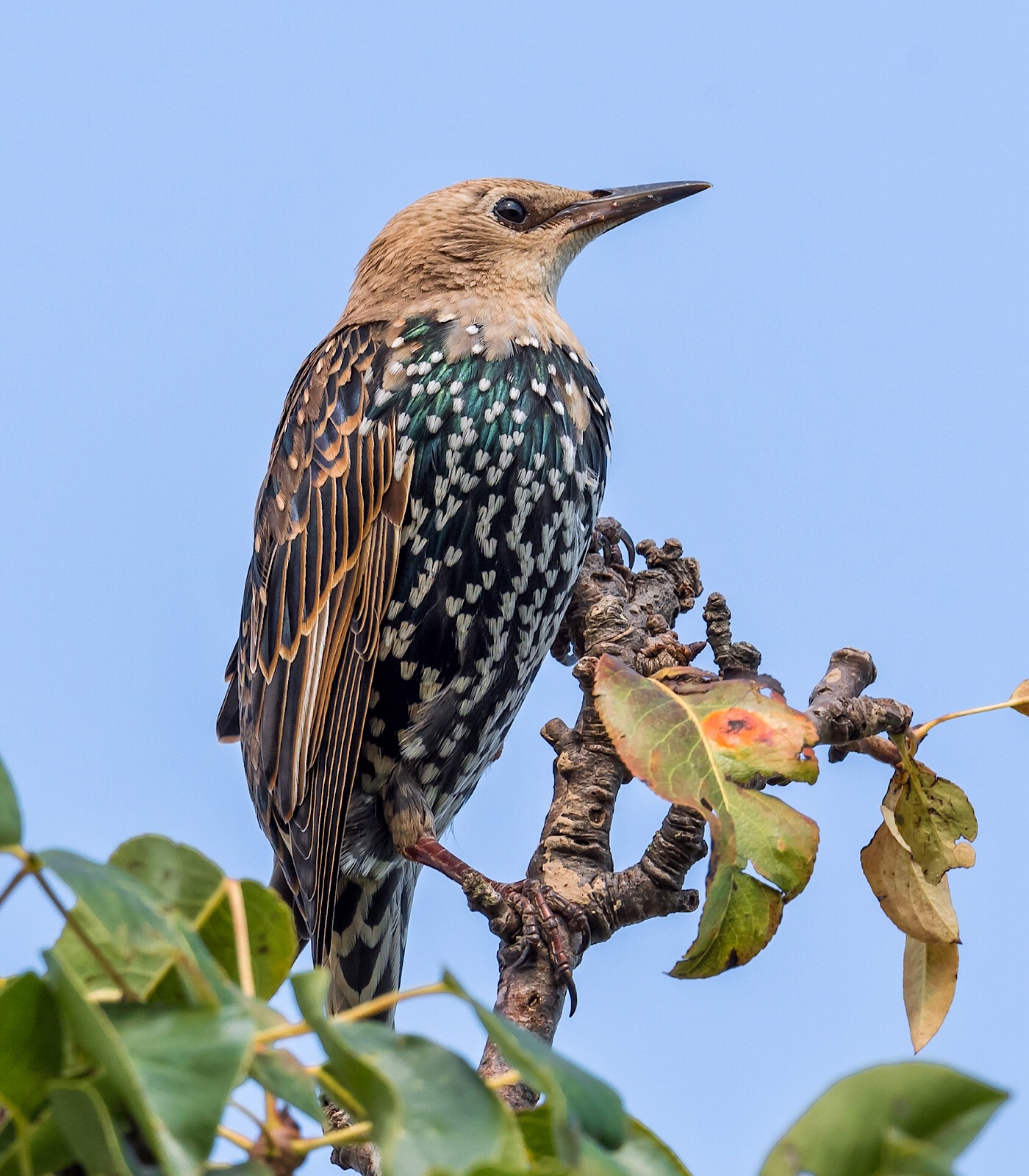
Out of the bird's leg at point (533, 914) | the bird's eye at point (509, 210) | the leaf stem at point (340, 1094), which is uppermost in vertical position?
the bird's eye at point (509, 210)

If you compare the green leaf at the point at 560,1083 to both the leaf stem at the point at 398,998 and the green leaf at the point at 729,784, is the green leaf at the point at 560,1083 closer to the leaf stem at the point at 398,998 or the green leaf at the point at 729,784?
the leaf stem at the point at 398,998

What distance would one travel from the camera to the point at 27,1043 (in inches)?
43.4

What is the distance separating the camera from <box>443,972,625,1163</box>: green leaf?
3.41 ft

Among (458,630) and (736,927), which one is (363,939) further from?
(736,927)

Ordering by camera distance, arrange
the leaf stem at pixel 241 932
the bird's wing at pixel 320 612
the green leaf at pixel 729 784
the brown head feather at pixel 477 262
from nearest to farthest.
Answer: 1. the leaf stem at pixel 241 932
2. the green leaf at pixel 729 784
3. the bird's wing at pixel 320 612
4. the brown head feather at pixel 477 262

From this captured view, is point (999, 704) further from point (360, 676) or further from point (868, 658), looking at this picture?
point (360, 676)

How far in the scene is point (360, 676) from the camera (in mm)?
3531

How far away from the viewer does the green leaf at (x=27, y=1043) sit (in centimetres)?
109

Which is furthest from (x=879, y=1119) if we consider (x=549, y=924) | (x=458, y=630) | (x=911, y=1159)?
(x=458, y=630)

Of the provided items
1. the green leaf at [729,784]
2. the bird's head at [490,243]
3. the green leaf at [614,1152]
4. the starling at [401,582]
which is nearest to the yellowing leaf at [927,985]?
the green leaf at [729,784]

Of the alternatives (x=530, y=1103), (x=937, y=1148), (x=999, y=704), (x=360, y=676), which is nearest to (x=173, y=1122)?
(x=937, y=1148)

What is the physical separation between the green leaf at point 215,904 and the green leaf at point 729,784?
97 centimetres

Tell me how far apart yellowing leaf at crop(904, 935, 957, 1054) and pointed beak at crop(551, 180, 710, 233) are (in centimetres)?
Result: 229

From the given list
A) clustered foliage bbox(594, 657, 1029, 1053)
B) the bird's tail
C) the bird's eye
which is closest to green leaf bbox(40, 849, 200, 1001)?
clustered foliage bbox(594, 657, 1029, 1053)
